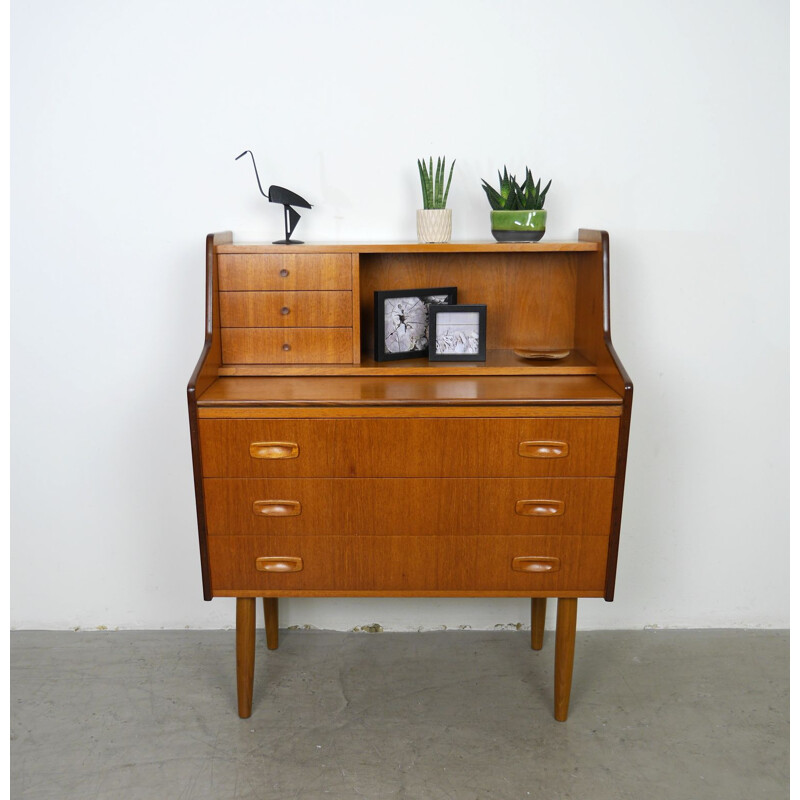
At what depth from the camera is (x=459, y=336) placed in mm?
2422

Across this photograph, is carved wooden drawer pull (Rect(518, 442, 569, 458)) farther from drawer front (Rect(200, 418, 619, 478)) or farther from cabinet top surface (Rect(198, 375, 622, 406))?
cabinet top surface (Rect(198, 375, 622, 406))

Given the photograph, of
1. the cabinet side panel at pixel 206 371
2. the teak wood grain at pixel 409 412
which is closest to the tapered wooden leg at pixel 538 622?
the teak wood grain at pixel 409 412

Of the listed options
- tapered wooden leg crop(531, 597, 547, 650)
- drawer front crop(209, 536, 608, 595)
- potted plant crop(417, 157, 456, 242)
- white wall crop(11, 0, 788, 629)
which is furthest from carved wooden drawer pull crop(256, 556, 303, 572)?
potted plant crop(417, 157, 456, 242)

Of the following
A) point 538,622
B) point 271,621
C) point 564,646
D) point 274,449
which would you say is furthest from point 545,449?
point 271,621

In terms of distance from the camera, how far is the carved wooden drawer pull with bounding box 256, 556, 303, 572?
2.17m

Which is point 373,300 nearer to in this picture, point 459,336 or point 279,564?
point 459,336

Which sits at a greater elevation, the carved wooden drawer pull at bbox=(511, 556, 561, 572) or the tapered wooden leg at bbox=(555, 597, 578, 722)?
the carved wooden drawer pull at bbox=(511, 556, 561, 572)

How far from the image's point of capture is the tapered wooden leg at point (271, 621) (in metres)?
2.62

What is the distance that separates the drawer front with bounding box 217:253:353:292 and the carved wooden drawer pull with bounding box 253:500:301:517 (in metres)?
0.64

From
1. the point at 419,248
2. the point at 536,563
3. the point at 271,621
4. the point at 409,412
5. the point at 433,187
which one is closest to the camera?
the point at 409,412

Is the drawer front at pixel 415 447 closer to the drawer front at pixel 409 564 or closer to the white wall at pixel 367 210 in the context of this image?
the drawer front at pixel 409 564

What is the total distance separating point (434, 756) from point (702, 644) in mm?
1091

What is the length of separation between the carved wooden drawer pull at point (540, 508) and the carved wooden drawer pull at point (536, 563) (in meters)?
0.13

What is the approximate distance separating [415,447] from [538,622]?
2.98 feet
